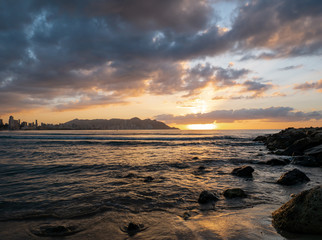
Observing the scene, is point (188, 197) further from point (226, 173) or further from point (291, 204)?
point (226, 173)

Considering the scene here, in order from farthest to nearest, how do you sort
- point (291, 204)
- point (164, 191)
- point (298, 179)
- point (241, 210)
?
point (298, 179) < point (164, 191) < point (241, 210) < point (291, 204)

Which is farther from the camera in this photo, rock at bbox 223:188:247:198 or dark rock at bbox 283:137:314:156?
dark rock at bbox 283:137:314:156

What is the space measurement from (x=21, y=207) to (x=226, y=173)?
30.9ft

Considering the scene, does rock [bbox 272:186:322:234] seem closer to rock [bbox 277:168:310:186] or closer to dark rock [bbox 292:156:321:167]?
rock [bbox 277:168:310:186]

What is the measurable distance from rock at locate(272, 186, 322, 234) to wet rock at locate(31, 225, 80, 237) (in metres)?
4.77

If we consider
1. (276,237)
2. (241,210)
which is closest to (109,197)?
(241,210)

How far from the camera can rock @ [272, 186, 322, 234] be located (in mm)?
Result: 4008

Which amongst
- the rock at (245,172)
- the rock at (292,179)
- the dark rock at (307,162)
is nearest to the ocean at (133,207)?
the rock at (292,179)

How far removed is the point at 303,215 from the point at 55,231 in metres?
5.61

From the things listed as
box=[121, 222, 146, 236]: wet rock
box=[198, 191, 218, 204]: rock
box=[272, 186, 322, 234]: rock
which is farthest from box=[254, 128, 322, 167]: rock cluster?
box=[121, 222, 146, 236]: wet rock

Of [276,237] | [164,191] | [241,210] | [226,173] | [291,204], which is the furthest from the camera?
[226,173]

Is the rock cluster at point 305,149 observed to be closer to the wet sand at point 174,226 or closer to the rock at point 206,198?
the rock at point 206,198

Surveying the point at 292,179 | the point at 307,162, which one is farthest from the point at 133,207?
the point at 307,162

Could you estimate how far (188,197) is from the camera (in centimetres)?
655
